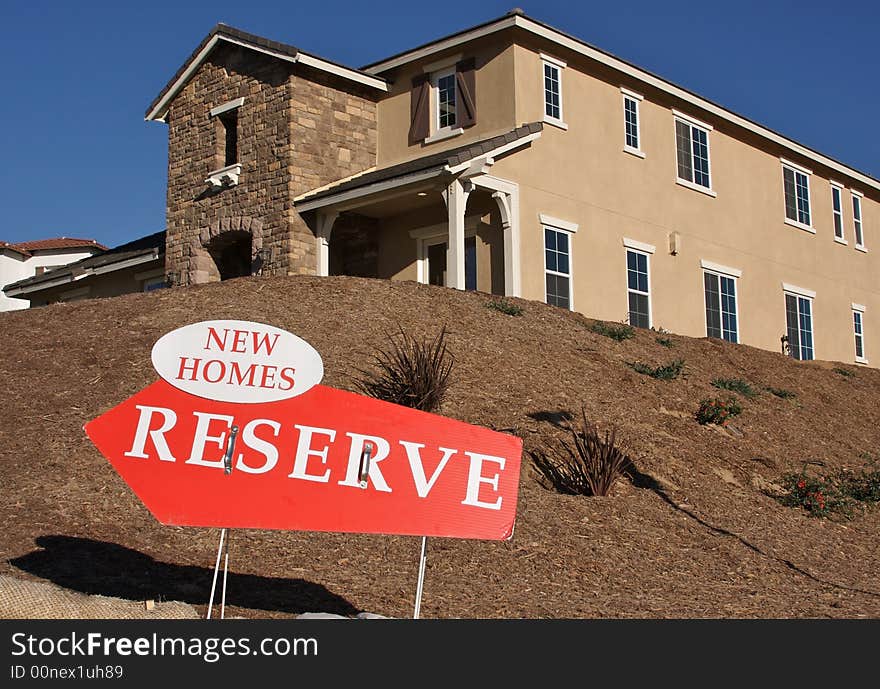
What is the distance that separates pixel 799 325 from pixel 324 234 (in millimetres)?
12691

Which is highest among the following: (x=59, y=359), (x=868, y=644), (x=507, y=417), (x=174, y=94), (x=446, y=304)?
(x=174, y=94)

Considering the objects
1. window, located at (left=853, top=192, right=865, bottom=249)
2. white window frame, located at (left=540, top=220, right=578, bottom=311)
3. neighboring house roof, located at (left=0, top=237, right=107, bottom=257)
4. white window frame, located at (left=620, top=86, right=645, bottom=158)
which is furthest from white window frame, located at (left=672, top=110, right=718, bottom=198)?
neighboring house roof, located at (left=0, top=237, right=107, bottom=257)

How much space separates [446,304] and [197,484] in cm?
985

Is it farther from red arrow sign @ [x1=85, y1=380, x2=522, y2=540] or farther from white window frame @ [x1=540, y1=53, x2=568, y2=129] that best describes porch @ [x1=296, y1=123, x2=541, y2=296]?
red arrow sign @ [x1=85, y1=380, x2=522, y2=540]

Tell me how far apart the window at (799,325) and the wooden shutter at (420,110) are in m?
10.6

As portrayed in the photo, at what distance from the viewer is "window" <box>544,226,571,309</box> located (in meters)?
19.8

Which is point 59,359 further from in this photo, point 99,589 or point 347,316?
point 99,589

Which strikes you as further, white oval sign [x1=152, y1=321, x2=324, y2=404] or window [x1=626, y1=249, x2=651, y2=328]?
window [x1=626, y1=249, x2=651, y2=328]

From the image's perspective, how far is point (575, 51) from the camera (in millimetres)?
20594

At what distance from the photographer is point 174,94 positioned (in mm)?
23812

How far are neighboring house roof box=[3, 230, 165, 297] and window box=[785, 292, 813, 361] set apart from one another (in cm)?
1536

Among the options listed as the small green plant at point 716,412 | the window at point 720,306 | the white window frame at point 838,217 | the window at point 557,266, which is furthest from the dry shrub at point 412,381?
the white window frame at point 838,217

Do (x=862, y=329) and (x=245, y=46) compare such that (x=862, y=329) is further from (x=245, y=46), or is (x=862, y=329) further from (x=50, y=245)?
(x=50, y=245)

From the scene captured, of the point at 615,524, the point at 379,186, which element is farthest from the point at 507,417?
the point at 379,186
